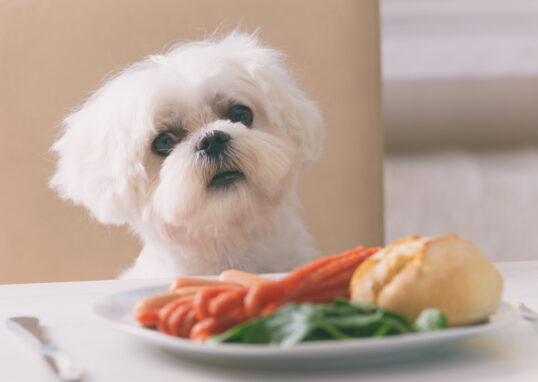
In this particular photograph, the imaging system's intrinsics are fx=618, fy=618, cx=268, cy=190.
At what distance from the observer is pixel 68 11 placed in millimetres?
1440

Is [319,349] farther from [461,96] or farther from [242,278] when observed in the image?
[461,96]

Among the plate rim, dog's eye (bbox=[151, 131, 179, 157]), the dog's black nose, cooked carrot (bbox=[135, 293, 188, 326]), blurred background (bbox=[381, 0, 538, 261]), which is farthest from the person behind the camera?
blurred background (bbox=[381, 0, 538, 261])

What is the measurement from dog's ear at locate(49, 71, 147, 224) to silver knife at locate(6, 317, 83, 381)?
70 cm

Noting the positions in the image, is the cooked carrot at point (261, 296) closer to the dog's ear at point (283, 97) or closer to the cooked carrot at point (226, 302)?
the cooked carrot at point (226, 302)

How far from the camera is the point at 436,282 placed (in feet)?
1.29


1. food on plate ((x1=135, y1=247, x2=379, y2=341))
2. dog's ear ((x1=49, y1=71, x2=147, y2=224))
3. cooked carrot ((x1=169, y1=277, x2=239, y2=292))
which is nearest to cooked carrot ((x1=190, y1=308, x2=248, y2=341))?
food on plate ((x1=135, y1=247, x2=379, y2=341))

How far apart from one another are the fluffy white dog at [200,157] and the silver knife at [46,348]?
2.05 feet

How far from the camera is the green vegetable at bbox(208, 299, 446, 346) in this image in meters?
0.35

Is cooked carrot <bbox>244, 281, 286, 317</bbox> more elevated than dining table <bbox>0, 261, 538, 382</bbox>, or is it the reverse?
cooked carrot <bbox>244, 281, 286, 317</bbox>

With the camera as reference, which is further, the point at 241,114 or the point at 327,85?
the point at 327,85

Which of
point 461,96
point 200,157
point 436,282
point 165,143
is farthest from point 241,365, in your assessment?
point 461,96

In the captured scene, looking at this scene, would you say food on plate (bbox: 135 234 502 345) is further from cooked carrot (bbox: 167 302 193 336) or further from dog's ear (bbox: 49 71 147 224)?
dog's ear (bbox: 49 71 147 224)

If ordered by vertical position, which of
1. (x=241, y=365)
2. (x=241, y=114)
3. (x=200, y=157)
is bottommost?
(x=241, y=365)

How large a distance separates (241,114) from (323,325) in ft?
3.24
